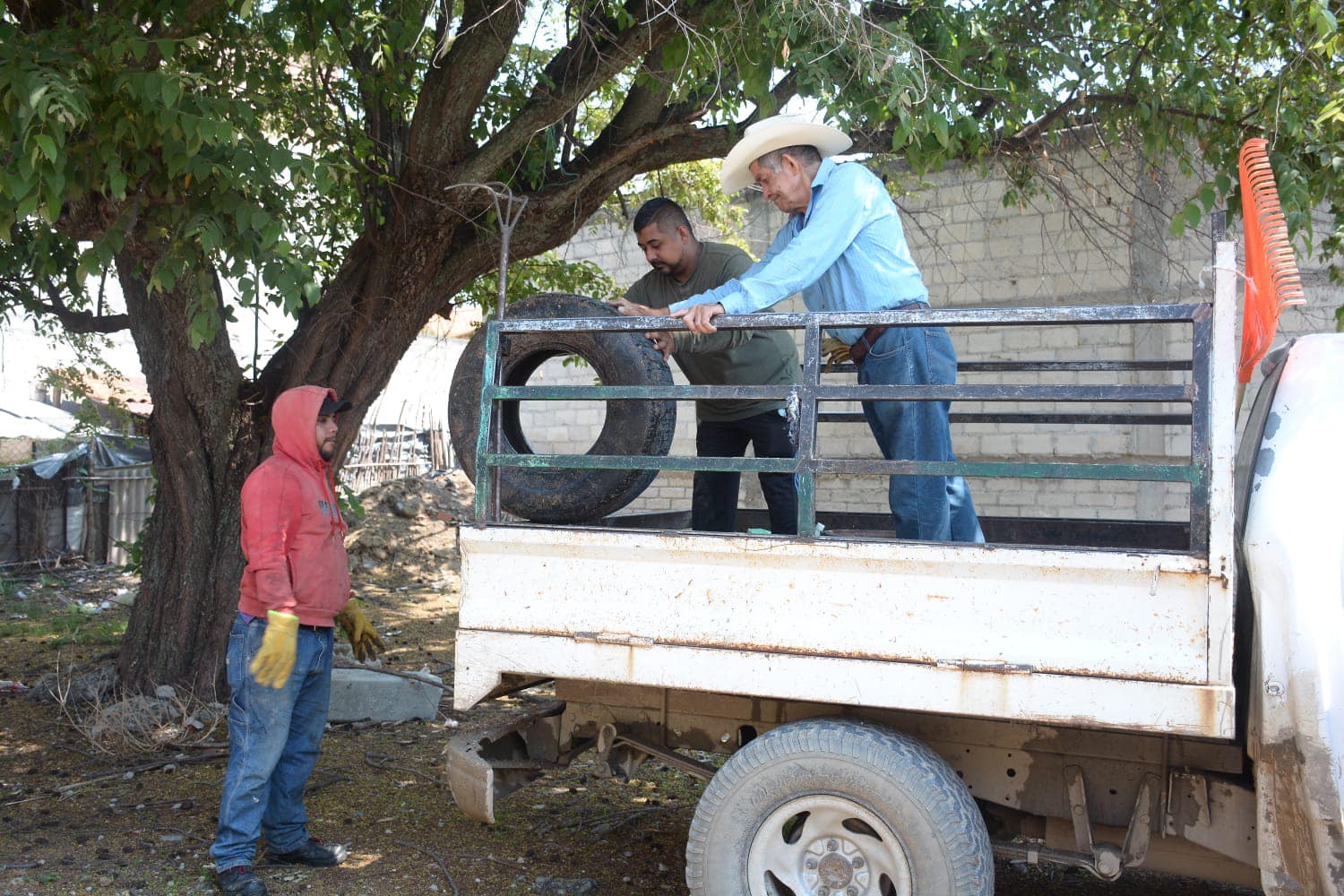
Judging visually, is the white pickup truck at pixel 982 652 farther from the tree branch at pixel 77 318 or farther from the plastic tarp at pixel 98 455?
the plastic tarp at pixel 98 455

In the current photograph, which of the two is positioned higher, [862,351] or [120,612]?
[862,351]

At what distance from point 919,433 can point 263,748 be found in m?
2.55

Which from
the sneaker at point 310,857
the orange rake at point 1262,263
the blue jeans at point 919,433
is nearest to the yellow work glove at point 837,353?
the blue jeans at point 919,433

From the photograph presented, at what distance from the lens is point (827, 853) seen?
3.09 m

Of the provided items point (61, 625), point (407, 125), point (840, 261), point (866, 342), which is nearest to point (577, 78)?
point (407, 125)

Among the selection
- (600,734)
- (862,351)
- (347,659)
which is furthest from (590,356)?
(347,659)

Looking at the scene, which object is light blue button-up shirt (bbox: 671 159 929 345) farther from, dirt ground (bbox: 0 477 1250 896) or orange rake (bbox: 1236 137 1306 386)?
dirt ground (bbox: 0 477 1250 896)

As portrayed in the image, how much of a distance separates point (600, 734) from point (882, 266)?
72.5 inches

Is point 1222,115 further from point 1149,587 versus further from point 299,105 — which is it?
point 299,105

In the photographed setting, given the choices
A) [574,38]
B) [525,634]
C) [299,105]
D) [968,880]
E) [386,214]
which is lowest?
[968,880]

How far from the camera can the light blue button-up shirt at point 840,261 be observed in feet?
11.3

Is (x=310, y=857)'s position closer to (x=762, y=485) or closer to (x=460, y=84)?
(x=762, y=485)

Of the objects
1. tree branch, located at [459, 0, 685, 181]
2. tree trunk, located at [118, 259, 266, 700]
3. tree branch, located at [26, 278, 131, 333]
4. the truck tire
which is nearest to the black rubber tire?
the truck tire

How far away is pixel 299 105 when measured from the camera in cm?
562
